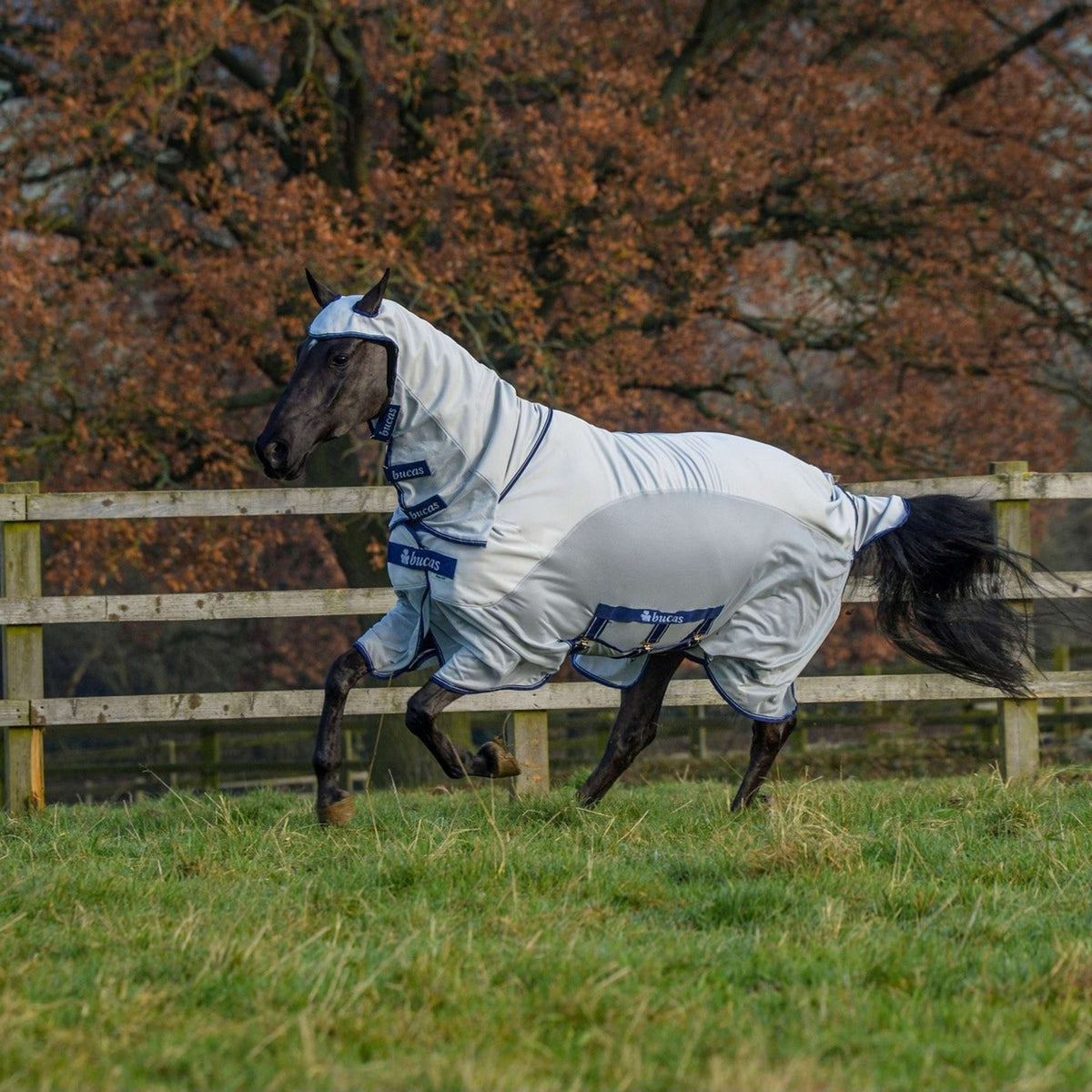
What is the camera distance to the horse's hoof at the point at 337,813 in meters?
4.98

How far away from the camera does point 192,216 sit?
12727 mm

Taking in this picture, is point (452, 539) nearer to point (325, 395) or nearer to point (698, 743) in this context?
point (325, 395)

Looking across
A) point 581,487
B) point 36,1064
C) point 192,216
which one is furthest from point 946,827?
point 192,216

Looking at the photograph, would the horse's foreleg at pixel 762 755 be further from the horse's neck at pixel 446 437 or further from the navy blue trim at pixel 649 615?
the horse's neck at pixel 446 437

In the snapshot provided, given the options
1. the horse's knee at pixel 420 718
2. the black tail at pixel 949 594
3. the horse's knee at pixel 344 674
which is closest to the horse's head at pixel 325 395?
the horse's knee at pixel 344 674

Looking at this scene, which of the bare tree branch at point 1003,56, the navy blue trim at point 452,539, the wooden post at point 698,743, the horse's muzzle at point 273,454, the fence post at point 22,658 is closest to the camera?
the horse's muzzle at point 273,454

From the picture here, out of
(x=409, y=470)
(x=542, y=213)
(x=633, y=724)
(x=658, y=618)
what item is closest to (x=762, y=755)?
(x=633, y=724)

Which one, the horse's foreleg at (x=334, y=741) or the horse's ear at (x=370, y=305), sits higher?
the horse's ear at (x=370, y=305)

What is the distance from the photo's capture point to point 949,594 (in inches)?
228

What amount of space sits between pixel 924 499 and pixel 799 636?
883 mm

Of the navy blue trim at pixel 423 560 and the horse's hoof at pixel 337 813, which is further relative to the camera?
the horse's hoof at pixel 337 813

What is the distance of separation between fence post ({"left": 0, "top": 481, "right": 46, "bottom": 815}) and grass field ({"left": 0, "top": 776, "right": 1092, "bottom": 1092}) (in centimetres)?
176

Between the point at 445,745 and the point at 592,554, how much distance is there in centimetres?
85

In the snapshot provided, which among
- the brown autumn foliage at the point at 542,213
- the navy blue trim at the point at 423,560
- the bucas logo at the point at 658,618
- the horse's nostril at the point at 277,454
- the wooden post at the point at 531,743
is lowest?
the wooden post at the point at 531,743
